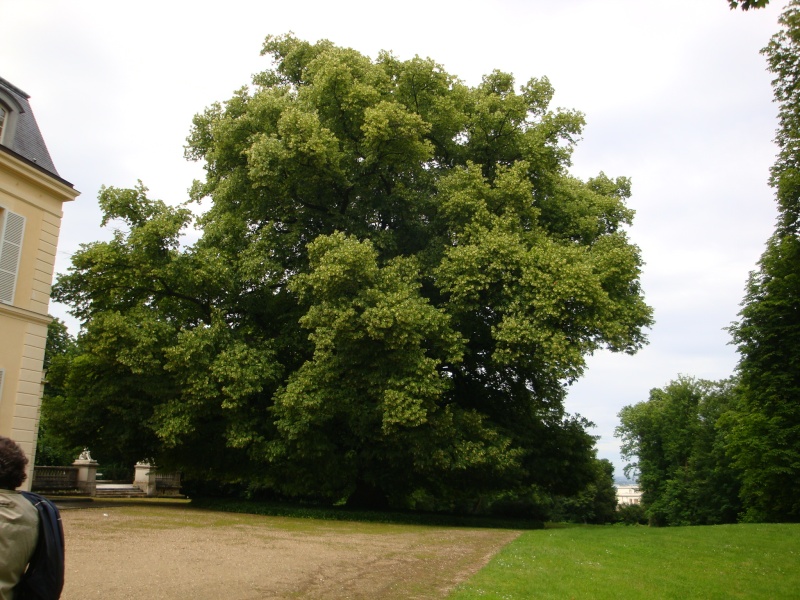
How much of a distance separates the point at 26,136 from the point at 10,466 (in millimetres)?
16967

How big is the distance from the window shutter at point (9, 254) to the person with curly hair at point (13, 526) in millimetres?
13989

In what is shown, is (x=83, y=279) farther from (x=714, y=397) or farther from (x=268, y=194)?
(x=714, y=397)

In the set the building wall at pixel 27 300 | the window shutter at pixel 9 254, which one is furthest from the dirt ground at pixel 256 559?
the window shutter at pixel 9 254

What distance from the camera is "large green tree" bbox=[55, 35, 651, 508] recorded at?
794 inches

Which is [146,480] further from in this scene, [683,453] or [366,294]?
[683,453]

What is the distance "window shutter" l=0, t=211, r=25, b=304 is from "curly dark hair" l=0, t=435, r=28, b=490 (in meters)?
13.9

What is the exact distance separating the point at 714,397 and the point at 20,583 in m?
69.6

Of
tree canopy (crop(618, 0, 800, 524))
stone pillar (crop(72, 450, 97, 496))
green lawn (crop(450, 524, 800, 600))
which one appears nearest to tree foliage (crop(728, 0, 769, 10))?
tree canopy (crop(618, 0, 800, 524))

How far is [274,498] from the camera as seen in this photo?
27422mm

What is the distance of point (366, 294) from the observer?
1978cm

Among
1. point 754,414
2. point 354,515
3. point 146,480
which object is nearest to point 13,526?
point 354,515

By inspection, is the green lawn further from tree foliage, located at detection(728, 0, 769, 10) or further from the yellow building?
the yellow building

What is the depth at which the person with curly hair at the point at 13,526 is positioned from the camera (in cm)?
359

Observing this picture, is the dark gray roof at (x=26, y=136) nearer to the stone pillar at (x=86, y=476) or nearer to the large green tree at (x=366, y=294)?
the large green tree at (x=366, y=294)
